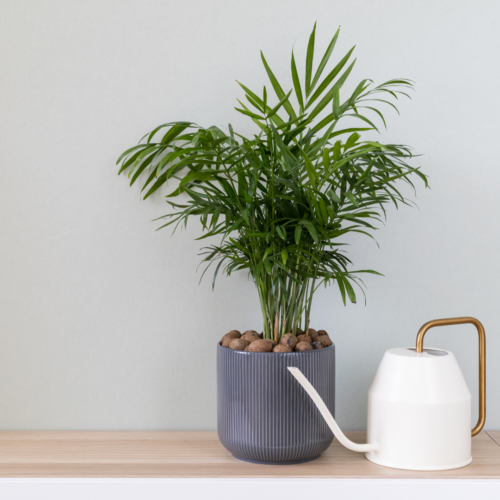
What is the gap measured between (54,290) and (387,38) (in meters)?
0.95

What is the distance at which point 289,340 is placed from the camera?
2.90 ft

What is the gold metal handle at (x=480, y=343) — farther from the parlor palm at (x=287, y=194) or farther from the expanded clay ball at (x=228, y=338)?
the expanded clay ball at (x=228, y=338)

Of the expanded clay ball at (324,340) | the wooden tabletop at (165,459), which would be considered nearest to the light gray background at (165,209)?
the wooden tabletop at (165,459)

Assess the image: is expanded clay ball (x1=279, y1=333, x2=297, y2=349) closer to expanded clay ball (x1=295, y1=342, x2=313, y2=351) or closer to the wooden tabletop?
expanded clay ball (x1=295, y1=342, x2=313, y2=351)

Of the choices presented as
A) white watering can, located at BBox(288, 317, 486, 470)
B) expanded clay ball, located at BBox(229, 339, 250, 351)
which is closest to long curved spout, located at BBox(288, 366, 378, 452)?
white watering can, located at BBox(288, 317, 486, 470)

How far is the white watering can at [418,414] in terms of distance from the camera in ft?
2.75

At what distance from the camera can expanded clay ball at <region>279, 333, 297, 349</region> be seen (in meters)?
0.88

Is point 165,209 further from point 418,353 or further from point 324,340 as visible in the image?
point 418,353

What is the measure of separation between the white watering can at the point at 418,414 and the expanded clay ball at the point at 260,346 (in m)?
0.06

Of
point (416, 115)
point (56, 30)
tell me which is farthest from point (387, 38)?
point (56, 30)

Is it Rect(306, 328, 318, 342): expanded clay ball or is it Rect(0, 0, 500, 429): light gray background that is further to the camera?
Rect(0, 0, 500, 429): light gray background

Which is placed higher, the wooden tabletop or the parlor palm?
the parlor palm

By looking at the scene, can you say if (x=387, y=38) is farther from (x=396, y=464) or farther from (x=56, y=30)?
(x=396, y=464)

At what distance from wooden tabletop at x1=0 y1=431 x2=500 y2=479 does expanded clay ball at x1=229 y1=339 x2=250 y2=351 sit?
21 cm
